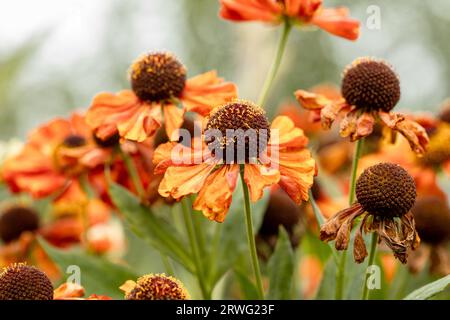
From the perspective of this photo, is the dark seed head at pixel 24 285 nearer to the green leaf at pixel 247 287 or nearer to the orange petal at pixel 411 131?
the green leaf at pixel 247 287

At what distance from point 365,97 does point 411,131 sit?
0.07 meters

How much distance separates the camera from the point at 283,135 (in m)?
0.80

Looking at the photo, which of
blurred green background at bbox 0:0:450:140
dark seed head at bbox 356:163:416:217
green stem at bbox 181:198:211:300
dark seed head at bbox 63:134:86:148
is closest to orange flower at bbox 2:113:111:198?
dark seed head at bbox 63:134:86:148

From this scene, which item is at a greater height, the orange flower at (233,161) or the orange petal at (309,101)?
the orange petal at (309,101)

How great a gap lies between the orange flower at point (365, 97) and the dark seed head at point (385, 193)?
87 mm

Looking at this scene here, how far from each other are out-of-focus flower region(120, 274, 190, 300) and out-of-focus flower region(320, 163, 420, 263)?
5.9 inches

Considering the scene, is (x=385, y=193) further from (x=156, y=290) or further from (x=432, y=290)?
(x=156, y=290)

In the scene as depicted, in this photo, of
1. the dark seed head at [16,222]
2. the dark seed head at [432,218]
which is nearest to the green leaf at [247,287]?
the dark seed head at [432,218]

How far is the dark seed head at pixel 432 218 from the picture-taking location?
116 cm

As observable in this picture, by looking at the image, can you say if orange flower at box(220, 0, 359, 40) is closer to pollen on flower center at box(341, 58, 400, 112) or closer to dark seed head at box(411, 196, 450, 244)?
pollen on flower center at box(341, 58, 400, 112)

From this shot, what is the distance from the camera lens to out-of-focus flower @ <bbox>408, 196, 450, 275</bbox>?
115 centimetres

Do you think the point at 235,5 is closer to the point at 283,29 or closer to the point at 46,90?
the point at 283,29
